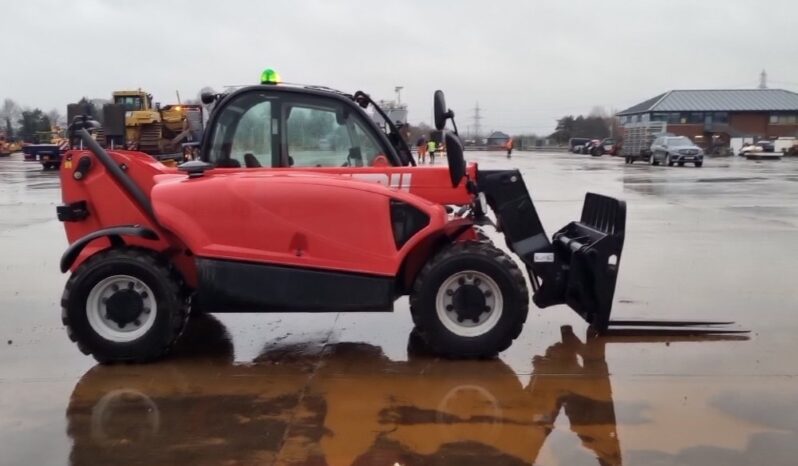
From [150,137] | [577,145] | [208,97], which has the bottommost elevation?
[577,145]

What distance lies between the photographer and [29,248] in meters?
11.2

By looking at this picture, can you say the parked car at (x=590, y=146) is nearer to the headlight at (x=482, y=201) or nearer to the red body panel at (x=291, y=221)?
the headlight at (x=482, y=201)

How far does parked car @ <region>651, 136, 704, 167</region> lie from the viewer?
136ft

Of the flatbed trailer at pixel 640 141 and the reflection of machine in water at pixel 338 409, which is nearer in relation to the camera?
the reflection of machine in water at pixel 338 409

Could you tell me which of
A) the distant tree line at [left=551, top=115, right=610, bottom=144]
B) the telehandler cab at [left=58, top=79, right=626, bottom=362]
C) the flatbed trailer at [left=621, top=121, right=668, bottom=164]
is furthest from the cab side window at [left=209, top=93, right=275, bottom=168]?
the distant tree line at [left=551, top=115, right=610, bottom=144]

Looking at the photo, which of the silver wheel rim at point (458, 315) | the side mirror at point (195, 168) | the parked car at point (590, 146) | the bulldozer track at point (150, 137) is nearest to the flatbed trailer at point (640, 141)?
the parked car at point (590, 146)

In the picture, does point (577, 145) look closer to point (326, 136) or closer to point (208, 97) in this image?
point (208, 97)

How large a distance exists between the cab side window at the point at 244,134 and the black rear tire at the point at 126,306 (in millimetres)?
1028

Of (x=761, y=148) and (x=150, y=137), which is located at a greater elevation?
(x=150, y=137)

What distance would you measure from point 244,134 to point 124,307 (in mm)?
1639

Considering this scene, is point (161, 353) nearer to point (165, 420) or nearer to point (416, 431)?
point (165, 420)

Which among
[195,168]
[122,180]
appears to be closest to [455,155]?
[195,168]

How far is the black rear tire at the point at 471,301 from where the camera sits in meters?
5.62

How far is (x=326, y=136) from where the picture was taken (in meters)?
6.10
